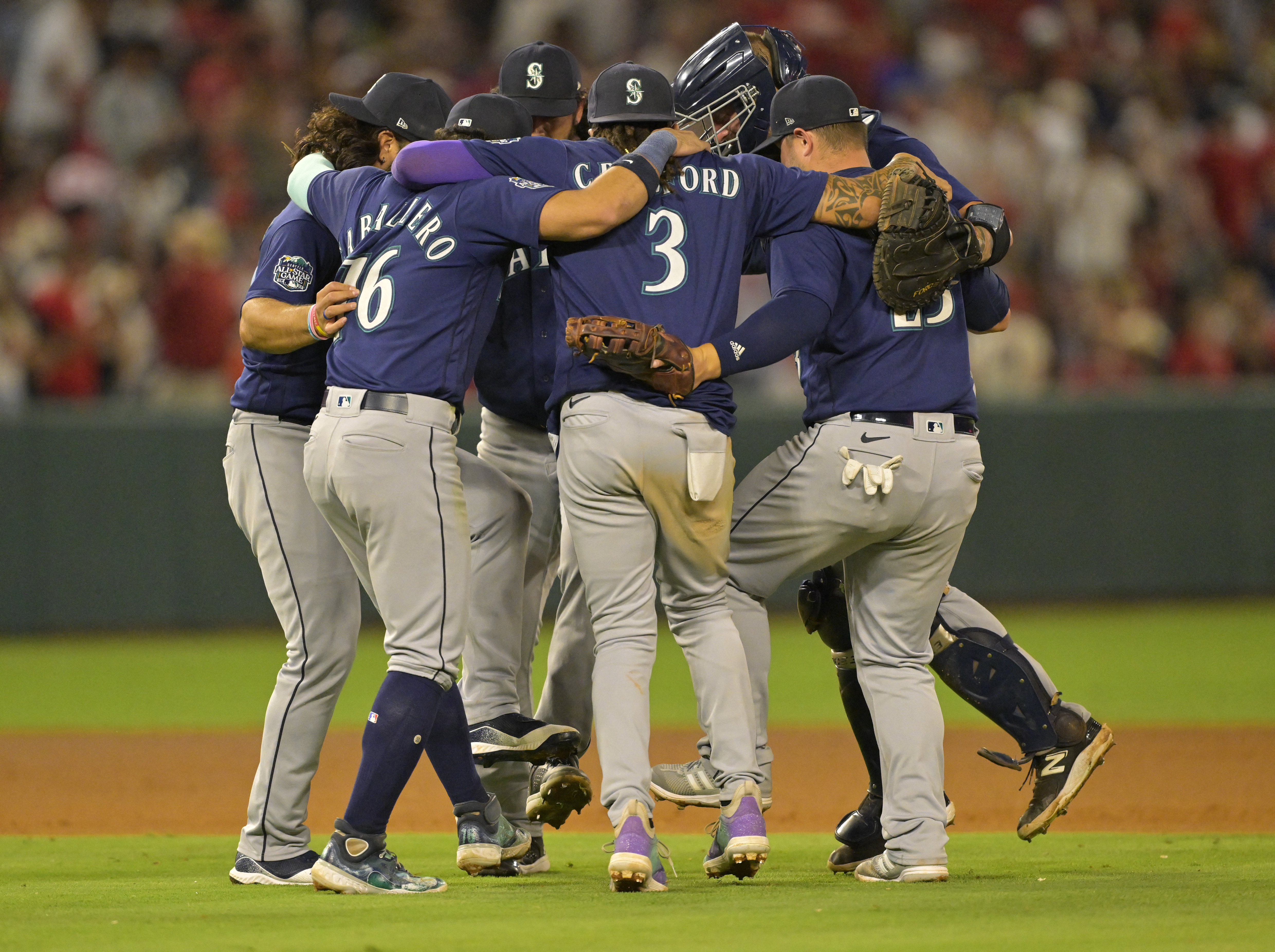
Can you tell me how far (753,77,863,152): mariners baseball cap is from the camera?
4586 mm

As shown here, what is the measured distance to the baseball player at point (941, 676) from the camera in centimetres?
455

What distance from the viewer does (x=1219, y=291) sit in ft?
42.1

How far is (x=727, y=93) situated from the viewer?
5102mm

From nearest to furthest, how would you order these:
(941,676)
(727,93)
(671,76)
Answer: (941,676) < (727,93) < (671,76)

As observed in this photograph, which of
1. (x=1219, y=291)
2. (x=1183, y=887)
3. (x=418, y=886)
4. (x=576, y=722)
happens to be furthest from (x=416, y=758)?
(x=1219, y=291)

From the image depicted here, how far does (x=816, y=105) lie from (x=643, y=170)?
724 millimetres

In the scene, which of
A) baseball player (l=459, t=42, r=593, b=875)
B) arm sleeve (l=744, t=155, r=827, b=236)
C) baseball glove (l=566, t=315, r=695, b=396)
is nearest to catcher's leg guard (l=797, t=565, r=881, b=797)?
baseball player (l=459, t=42, r=593, b=875)

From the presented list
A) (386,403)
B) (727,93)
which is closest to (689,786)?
(386,403)

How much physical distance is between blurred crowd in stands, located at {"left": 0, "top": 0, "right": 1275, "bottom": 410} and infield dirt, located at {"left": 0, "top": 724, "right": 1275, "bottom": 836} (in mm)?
4147

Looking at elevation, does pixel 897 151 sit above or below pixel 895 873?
above

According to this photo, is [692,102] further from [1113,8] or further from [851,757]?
[1113,8]

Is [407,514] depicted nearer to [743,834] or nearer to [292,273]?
[292,273]

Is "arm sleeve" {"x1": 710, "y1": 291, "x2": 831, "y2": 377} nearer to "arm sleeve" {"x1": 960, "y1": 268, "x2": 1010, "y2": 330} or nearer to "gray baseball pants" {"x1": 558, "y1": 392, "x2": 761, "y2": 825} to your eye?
"gray baseball pants" {"x1": 558, "y1": 392, "x2": 761, "y2": 825}

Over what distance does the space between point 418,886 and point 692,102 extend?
8.31 feet
